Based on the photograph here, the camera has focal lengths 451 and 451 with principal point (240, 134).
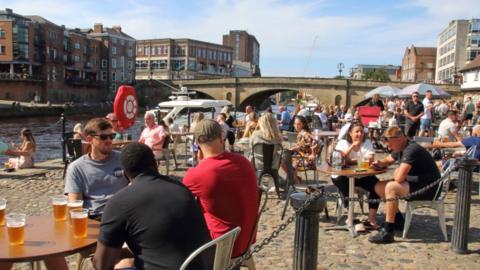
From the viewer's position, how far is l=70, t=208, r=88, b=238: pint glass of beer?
2975 millimetres

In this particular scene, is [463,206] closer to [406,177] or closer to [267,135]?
[406,177]

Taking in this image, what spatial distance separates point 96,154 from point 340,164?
10.5ft

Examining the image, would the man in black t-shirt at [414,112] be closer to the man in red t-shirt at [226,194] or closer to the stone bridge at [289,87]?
the man in red t-shirt at [226,194]

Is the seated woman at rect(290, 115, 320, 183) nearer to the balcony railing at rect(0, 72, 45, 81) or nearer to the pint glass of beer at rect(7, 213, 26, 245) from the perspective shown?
the pint glass of beer at rect(7, 213, 26, 245)

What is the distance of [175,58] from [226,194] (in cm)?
9994

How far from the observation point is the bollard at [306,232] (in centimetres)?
319

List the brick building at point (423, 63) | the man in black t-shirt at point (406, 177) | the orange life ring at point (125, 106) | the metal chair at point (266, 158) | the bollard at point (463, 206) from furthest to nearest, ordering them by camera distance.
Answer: the brick building at point (423, 63) → the orange life ring at point (125, 106) → the metal chair at point (266, 158) → the man in black t-shirt at point (406, 177) → the bollard at point (463, 206)

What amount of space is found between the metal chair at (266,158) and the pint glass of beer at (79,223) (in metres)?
4.55

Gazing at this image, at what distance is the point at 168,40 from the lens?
100m

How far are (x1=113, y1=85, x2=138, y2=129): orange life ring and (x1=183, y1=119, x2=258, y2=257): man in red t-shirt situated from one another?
11.5m

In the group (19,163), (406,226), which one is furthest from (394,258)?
(19,163)

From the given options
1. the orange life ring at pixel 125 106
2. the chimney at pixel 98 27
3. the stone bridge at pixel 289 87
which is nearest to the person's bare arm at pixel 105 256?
the orange life ring at pixel 125 106

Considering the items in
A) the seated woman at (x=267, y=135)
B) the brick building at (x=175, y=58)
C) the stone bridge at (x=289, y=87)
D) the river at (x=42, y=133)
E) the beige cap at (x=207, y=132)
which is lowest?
the river at (x=42, y=133)

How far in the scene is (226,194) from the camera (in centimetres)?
328
